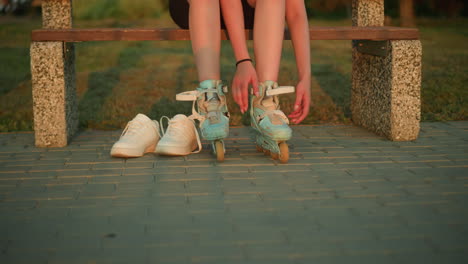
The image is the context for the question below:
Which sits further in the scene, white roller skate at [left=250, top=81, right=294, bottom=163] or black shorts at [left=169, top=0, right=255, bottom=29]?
black shorts at [left=169, top=0, right=255, bottom=29]

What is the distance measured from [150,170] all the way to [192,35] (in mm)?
727

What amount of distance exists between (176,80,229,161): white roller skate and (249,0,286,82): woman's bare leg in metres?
0.24

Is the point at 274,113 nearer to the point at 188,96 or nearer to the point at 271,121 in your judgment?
the point at 271,121

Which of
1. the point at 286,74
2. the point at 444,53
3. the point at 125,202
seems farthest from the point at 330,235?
the point at 444,53

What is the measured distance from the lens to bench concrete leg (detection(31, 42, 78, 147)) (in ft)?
10.9

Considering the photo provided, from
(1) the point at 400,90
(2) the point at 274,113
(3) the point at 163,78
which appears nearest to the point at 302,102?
(2) the point at 274,113

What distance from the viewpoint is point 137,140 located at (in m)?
3.06

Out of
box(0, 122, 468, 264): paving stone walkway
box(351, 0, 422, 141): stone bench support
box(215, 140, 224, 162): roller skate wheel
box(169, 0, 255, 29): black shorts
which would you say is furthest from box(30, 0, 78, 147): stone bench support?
box(351, 0, 422, 141): stone bench support

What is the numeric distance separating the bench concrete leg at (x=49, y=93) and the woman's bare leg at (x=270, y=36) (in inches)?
47.2

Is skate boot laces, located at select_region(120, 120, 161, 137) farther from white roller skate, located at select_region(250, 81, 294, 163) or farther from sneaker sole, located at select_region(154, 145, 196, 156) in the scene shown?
white roller skate, located at select_region(250, 81, 294, 163)

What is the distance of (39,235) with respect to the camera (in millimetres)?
1945

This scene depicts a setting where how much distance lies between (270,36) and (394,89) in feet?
3.13

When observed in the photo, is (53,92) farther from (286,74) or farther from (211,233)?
(286,74)

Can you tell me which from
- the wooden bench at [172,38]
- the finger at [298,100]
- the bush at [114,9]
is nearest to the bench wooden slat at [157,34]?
the wooden bench at [172,38]
